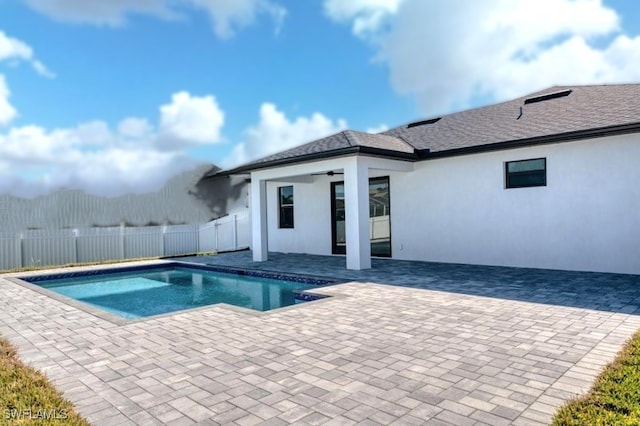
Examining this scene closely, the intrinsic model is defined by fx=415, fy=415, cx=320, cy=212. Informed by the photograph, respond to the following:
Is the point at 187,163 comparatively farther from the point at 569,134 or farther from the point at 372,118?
the point at 569,134

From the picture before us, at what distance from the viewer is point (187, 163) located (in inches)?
877

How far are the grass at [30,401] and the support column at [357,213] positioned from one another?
27.0ft

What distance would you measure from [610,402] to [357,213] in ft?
27.5

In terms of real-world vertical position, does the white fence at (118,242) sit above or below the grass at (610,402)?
above

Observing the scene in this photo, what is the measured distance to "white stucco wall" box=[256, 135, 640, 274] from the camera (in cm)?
965

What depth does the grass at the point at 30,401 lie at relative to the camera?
124 inches

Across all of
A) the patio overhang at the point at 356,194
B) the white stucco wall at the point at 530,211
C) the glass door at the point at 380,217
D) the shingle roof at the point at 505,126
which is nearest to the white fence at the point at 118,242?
the shingle roof at the point at 505,126

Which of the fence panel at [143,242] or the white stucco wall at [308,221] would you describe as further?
the fence panel at [143,242]

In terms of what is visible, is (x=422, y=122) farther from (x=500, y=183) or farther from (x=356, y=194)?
(x=356, y=194)

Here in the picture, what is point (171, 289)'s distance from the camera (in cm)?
1162

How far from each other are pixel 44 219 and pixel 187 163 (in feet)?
24.3

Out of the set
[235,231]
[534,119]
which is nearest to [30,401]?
[534,119]

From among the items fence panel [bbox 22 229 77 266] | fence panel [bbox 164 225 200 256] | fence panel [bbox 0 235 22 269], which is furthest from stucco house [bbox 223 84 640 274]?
fence panel [bbox 0 235 22 269]

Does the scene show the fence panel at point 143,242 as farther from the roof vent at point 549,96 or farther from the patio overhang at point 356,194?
the roof vent at point 549,96
